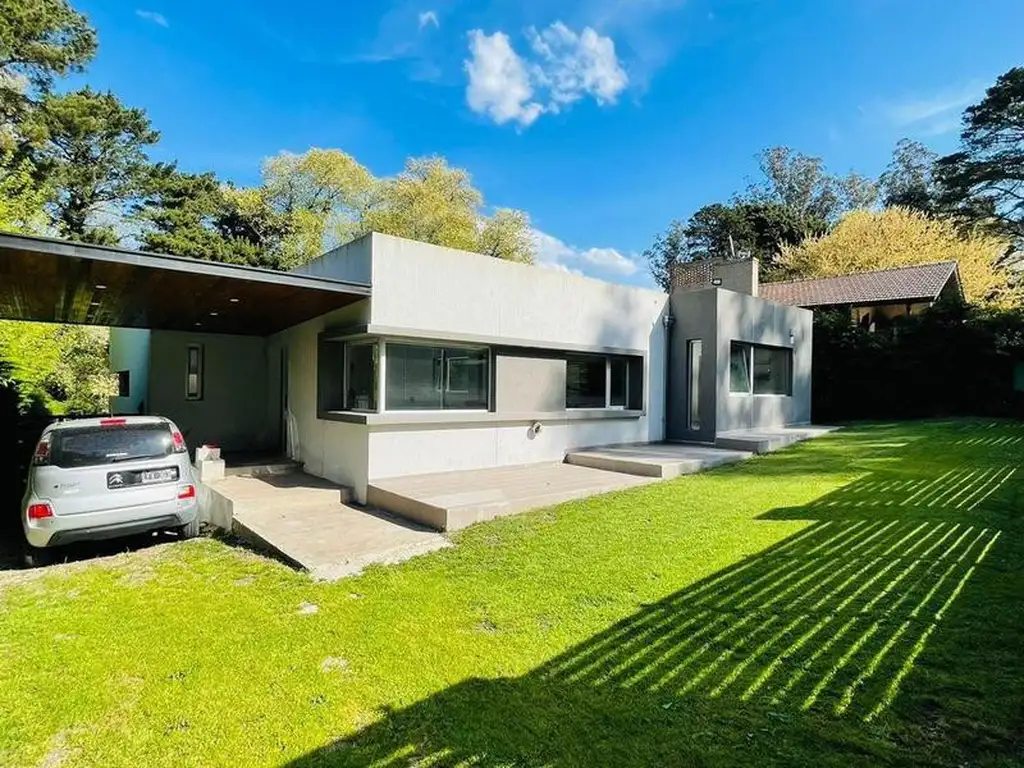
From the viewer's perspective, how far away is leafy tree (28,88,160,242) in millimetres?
22125

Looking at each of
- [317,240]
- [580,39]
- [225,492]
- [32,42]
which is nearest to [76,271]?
[225,492]

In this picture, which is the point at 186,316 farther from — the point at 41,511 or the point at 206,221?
the point at 206,221

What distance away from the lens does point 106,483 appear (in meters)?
5.99

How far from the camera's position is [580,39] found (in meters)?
13.8

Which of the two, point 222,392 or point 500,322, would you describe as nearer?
point 500,322

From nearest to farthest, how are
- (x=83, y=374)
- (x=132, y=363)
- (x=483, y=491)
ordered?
1. (x=483, y=491)
2. (x=132, y=363)
3. (x=83, y=374)

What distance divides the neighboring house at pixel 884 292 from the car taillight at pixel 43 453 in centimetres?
2294

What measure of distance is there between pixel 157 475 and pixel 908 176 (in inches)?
1896

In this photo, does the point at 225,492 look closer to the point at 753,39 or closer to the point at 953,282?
the point at 753,39

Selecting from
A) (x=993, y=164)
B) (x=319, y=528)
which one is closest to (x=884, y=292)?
(x=993, y=164)

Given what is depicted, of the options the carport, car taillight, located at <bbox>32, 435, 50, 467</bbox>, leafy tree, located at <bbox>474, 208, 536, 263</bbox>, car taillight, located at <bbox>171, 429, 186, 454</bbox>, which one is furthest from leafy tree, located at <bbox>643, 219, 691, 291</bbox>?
car taillight, located at <bbox>32, 435, 50, 467</bbox>

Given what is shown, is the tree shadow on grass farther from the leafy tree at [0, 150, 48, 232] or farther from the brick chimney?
the leafy tree at [0, 150, 48, 232]

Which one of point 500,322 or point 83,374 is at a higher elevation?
point 500,322

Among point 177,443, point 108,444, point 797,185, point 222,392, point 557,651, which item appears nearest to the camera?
point 557,651
